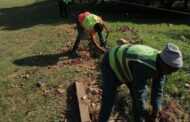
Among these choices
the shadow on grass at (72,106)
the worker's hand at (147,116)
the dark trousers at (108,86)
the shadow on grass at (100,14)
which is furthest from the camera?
the shadow on grass at (100,14)

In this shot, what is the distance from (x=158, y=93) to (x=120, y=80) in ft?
1.99

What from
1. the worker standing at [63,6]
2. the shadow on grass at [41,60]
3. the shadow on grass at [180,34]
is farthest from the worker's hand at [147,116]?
the worker standing at [63,6]

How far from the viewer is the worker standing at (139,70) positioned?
13.6ft

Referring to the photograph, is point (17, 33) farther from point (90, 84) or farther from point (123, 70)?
point (123, 70)

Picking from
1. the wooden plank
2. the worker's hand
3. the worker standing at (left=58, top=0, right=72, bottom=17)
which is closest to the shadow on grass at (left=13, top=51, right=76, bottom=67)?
the wooden plank

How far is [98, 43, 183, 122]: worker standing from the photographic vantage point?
4133mm

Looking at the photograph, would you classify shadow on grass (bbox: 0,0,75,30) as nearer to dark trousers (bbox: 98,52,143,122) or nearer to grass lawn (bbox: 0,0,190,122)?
grass lawn (bbox: 0,0,190,122)

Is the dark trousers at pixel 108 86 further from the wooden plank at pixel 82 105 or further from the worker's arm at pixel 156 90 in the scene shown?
the wooden plank at pixel 82 105

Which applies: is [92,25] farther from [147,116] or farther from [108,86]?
[147,116]

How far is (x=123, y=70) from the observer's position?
4867 mm

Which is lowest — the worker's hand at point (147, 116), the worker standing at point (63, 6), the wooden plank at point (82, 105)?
the worker standing at point (63, 6)

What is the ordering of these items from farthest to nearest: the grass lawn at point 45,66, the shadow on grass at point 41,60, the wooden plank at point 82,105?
the shadow on grass at point 41,60, the grass lawn at point 45,66, the wooden plank at point 82,105

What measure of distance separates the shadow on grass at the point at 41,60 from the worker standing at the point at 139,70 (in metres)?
4.46

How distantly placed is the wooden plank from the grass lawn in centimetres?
29
